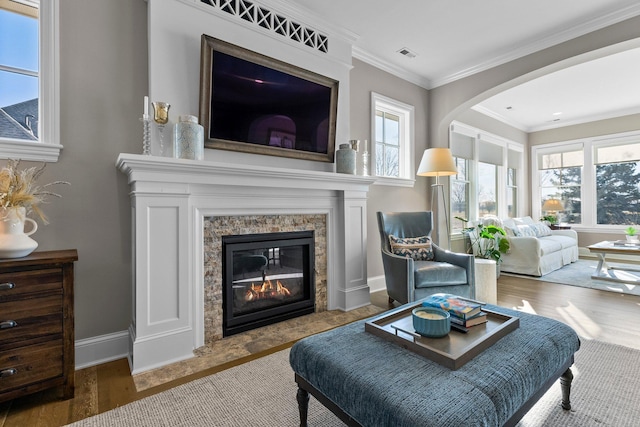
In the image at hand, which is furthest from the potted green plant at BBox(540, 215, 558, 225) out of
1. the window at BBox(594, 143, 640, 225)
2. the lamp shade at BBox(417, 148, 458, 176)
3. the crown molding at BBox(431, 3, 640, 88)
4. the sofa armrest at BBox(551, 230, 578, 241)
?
the lamp shade at BBox(417, 148, 458, 176)

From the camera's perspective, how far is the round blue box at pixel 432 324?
1.34m

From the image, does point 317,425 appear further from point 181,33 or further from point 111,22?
point 111,22

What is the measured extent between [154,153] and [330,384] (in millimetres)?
1893

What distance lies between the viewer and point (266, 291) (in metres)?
2.78

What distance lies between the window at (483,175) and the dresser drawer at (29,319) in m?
4.62

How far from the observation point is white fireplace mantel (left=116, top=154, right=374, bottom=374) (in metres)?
1.96

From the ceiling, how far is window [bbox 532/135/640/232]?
5.63 ft

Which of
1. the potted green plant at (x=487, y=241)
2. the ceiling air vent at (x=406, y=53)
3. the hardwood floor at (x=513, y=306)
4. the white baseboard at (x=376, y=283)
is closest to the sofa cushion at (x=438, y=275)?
the hardwood floor at (x=513, y=306)

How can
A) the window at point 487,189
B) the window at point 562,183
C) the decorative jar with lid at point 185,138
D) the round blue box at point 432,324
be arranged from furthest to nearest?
the window at point 562,183
the window at point 487,189
the decorative jar with lid at point 185,138
the round blue box at point 432,324

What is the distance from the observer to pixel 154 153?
215cm

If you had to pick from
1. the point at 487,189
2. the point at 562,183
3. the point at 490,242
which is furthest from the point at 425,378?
the point at 562,183

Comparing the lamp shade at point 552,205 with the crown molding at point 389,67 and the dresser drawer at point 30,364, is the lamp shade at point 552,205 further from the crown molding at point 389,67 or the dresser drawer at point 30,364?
the dresser drawer at point 30,364

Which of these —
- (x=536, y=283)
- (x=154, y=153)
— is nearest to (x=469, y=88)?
(x=536, y=283)

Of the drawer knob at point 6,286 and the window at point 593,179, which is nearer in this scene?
the drawer knob at point 6,286
